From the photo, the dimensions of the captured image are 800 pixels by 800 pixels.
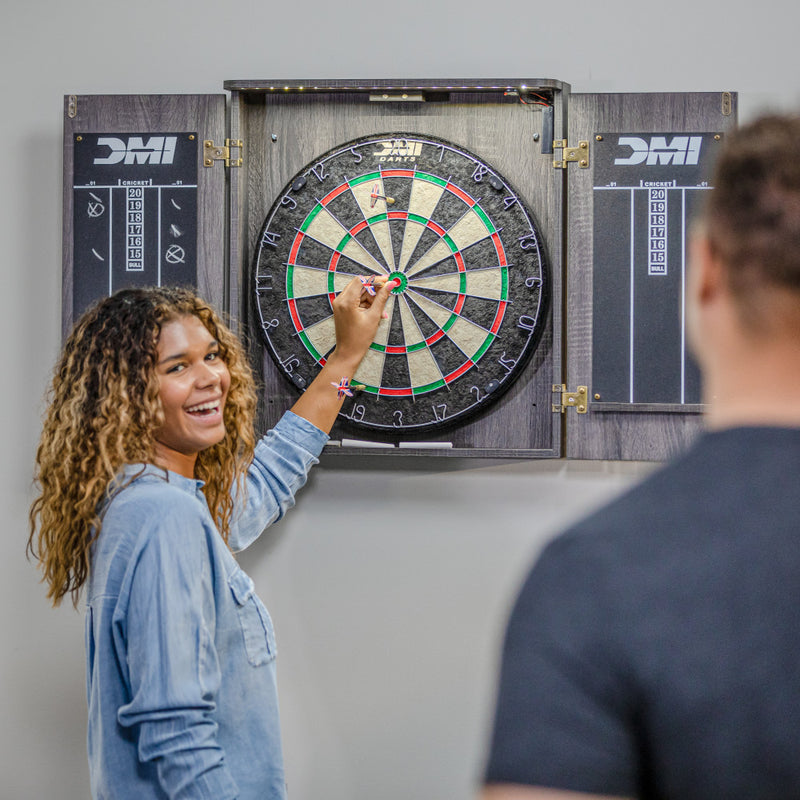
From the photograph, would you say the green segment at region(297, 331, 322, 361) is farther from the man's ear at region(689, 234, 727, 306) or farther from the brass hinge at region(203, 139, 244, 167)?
the man's ear at region(689, 234, 727, 306)

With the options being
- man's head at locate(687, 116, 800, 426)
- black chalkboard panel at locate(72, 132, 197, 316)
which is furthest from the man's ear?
black chalkboard panel at locate(72, 132, 197, 316)

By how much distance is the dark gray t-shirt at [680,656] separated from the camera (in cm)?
55

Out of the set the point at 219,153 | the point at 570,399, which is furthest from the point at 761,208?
the point at 219,153

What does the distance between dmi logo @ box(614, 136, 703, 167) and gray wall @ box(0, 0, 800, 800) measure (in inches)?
7.1

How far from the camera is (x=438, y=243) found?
2160 millimetres

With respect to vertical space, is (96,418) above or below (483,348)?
below

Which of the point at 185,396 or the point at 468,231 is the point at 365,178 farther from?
the point at 185,396

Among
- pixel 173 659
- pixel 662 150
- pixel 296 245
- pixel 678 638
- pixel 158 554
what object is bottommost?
pixel 173 659

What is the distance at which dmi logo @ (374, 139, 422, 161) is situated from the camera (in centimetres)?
217

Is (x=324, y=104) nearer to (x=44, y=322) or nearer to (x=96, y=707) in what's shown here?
(x=44, y=322)

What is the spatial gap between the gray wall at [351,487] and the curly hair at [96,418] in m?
0.73

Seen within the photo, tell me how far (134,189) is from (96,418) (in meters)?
0.85

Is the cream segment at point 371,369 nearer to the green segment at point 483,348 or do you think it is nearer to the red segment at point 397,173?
the green segment at point 483,348

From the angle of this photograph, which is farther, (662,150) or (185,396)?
(662,150)
